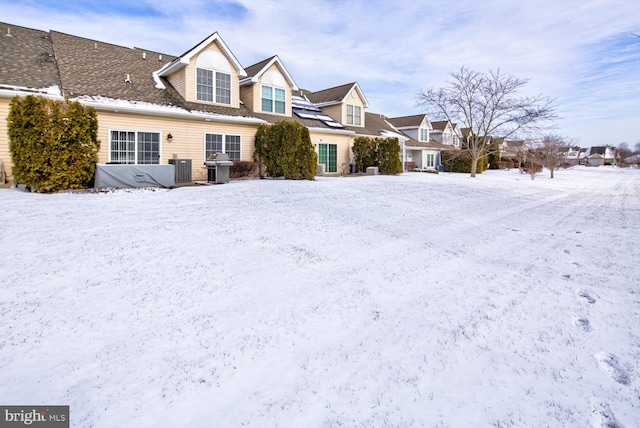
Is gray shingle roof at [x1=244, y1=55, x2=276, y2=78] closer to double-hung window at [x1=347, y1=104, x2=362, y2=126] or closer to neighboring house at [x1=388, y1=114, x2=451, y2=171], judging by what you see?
double-hung window at [x1=347, y1=104, x2=362, y2=126]

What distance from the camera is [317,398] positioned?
235cm

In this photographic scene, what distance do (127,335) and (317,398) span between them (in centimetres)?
185

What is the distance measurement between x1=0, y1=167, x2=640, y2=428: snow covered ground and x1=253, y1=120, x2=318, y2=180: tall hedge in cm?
893

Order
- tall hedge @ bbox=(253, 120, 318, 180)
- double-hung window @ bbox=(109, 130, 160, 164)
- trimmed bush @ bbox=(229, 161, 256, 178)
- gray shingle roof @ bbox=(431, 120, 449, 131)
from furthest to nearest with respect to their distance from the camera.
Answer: gray shingle roof @ bbox=(431, 120, 449, 131)
trimmed bush @ bbox=(229, 161, 256, 178)
tall hedge @ bbox=(253, 120, 318, 180)
double-hung window @ bbox=(109, 130, 160, 164)

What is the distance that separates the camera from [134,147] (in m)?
13.8

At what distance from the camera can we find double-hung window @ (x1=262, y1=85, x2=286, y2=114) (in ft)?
62.7

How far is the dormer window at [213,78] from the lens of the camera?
1628 cm

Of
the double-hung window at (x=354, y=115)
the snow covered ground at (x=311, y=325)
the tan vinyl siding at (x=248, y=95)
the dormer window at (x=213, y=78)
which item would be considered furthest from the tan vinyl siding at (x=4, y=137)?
the double-hung window at (x=354, y=115)

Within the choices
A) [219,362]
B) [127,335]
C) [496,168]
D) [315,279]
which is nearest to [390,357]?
[219,362]

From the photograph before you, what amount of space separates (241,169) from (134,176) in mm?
5358

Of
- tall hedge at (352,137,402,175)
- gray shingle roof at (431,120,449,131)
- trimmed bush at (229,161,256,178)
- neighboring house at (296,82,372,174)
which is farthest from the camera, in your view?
gray shingle roof at (431,120,449,131)

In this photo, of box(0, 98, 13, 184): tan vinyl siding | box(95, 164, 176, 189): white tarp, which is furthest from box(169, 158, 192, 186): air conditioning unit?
box(0, 98, 13, 184): tan vinyl siding

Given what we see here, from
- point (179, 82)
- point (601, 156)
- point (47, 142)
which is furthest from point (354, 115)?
point (601, 156)

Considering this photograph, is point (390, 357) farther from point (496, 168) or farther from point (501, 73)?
point (496, 168)
